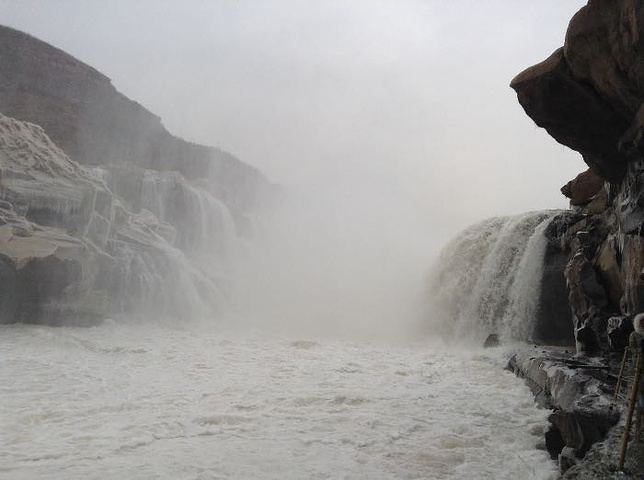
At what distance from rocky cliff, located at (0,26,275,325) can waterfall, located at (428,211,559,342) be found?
27.8 ft

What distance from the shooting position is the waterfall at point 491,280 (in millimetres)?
11328

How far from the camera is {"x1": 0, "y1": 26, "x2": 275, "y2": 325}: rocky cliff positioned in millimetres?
12547

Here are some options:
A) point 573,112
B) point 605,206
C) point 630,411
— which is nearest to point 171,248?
point 605,206

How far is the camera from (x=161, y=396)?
6.75m

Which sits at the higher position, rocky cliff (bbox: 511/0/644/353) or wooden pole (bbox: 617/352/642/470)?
rocky cliff (bbox: 511/0/644/353)

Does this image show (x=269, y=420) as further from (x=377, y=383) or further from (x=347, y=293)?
(x=347, y=293)

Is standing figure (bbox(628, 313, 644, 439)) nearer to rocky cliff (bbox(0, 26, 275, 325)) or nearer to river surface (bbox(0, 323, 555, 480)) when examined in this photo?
river surface (bbox(0, 323, 555, 480))

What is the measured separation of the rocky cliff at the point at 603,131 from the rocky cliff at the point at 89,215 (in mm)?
11758

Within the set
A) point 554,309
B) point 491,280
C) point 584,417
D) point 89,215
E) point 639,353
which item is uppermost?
point 89,215

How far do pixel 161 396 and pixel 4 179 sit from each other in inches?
375

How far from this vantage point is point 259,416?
5906 millimetres

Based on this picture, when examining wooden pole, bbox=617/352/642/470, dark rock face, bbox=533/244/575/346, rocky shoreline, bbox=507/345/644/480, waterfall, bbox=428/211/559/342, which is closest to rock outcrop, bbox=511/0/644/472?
rocky shoreline, bbox=507/345/644/480

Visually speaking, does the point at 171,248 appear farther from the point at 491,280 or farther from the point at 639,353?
the point at 639,353

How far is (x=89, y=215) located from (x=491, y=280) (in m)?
11.6
